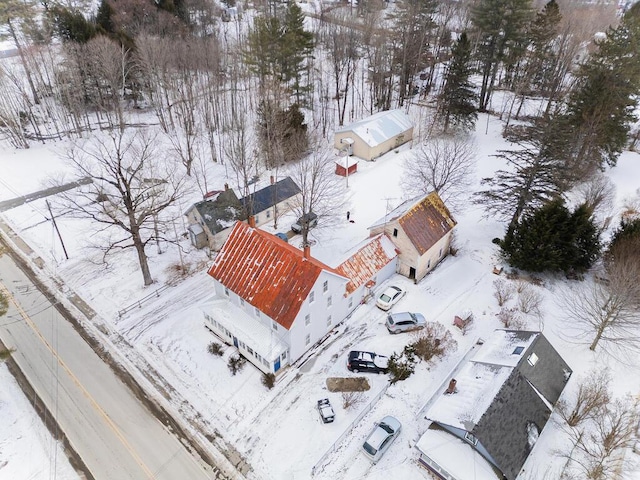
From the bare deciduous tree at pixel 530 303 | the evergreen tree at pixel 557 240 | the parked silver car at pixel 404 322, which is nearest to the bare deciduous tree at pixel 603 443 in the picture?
the bare deciduous tree at pixel 530 303

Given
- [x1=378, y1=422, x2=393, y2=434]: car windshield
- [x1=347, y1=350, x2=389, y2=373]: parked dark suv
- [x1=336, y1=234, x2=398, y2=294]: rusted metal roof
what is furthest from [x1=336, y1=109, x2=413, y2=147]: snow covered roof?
[x1=378, y1=422, x2=393, y2=434]: car windshield

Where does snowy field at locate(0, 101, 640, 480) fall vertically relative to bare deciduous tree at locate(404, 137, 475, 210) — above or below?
below

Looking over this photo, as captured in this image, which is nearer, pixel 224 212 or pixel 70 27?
pixel 224 212

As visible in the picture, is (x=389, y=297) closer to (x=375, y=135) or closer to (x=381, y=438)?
(x=381, y=438)

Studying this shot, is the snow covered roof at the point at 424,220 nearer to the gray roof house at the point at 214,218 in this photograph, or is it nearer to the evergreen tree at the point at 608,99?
the gray roof house at the point at 214,218

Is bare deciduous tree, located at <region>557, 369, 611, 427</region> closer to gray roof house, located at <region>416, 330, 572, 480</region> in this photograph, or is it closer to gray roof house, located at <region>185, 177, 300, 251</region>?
gray roof house, located at <region>416, 330, 572, 480</region>

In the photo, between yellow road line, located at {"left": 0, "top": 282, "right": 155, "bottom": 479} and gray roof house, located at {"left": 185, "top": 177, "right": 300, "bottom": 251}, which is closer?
yellow road line, located at {"left": 0, "top": 282, "right": 155, "bottom": 479}

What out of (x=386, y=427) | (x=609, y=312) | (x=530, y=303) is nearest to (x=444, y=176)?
(x=530, y=303)

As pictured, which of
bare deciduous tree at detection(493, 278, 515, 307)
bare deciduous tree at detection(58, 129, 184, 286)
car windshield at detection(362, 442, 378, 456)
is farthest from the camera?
bare deciduous tree at detection(493, 278, 515, 307)
